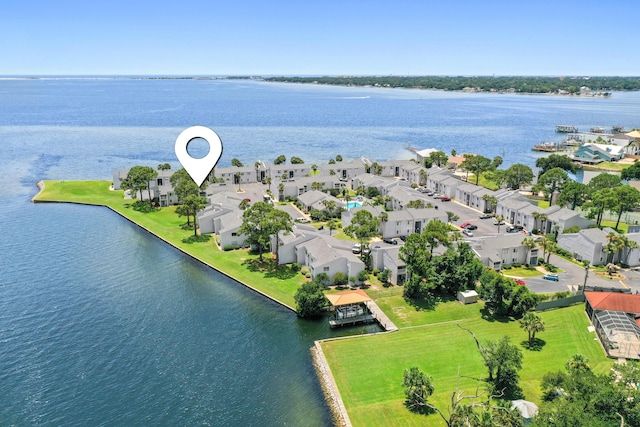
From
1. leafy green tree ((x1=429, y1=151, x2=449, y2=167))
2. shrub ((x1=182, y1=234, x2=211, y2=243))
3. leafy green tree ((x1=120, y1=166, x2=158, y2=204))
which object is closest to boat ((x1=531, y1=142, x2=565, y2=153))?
leafy green tree ((x1=429, y1=151, x2=449, y2=167))

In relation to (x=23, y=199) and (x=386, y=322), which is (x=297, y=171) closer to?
(x=23, y=199)

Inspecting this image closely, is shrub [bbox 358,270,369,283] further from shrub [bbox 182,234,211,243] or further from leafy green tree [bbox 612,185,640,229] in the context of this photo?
leafy green tree [bbox 612,185,640,229]

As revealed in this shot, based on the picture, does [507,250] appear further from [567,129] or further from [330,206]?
[567,129]

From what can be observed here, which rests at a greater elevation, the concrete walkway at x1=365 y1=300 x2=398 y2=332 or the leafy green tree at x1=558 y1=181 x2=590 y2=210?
the leafy green tree at x1=558 y1=181 x2=590 y2=210

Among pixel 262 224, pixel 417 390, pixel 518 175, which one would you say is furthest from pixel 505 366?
pixel 518 175

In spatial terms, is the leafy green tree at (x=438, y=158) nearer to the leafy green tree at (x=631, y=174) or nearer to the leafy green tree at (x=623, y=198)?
the leafy green tree at (x=631, y=174)

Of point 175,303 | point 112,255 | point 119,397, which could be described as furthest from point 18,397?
point 112,255

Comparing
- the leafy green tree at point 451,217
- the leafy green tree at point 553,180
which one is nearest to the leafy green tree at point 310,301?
the leafy green tree at point 451,217
